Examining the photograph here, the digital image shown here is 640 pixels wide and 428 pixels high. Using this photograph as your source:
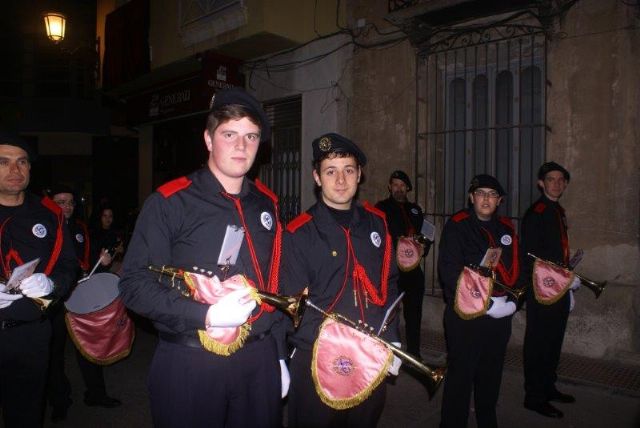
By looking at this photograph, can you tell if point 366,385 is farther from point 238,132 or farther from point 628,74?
point 628,74

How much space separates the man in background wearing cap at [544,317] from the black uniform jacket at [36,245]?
4.09m

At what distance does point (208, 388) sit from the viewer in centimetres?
226

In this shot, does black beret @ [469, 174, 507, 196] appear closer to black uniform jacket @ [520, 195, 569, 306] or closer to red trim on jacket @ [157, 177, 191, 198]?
black uniform jacket @ [520, 195, 569, 306]

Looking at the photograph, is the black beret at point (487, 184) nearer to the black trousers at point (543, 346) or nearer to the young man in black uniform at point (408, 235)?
the black trousers at point (543, 346)

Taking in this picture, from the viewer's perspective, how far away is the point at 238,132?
2467 millimetres

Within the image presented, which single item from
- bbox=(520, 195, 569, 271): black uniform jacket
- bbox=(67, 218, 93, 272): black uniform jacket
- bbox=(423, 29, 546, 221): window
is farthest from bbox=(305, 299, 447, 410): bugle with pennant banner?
bbox=(423, 29, 546, 221): window

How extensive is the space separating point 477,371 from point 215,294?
2.61 m

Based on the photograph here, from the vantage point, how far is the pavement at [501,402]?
179 inches

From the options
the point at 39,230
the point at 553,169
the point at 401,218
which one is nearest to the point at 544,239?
the point at 553,169

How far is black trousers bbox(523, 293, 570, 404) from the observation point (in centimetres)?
476

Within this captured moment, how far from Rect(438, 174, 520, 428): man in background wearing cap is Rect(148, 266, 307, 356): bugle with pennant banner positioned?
6.92ft

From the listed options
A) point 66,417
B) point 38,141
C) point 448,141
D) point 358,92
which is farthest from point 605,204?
point 38,141

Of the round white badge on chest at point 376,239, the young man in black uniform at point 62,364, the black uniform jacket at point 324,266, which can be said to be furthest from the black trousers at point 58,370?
the round white badge on chest at point 376,239

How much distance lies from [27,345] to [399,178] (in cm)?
507
